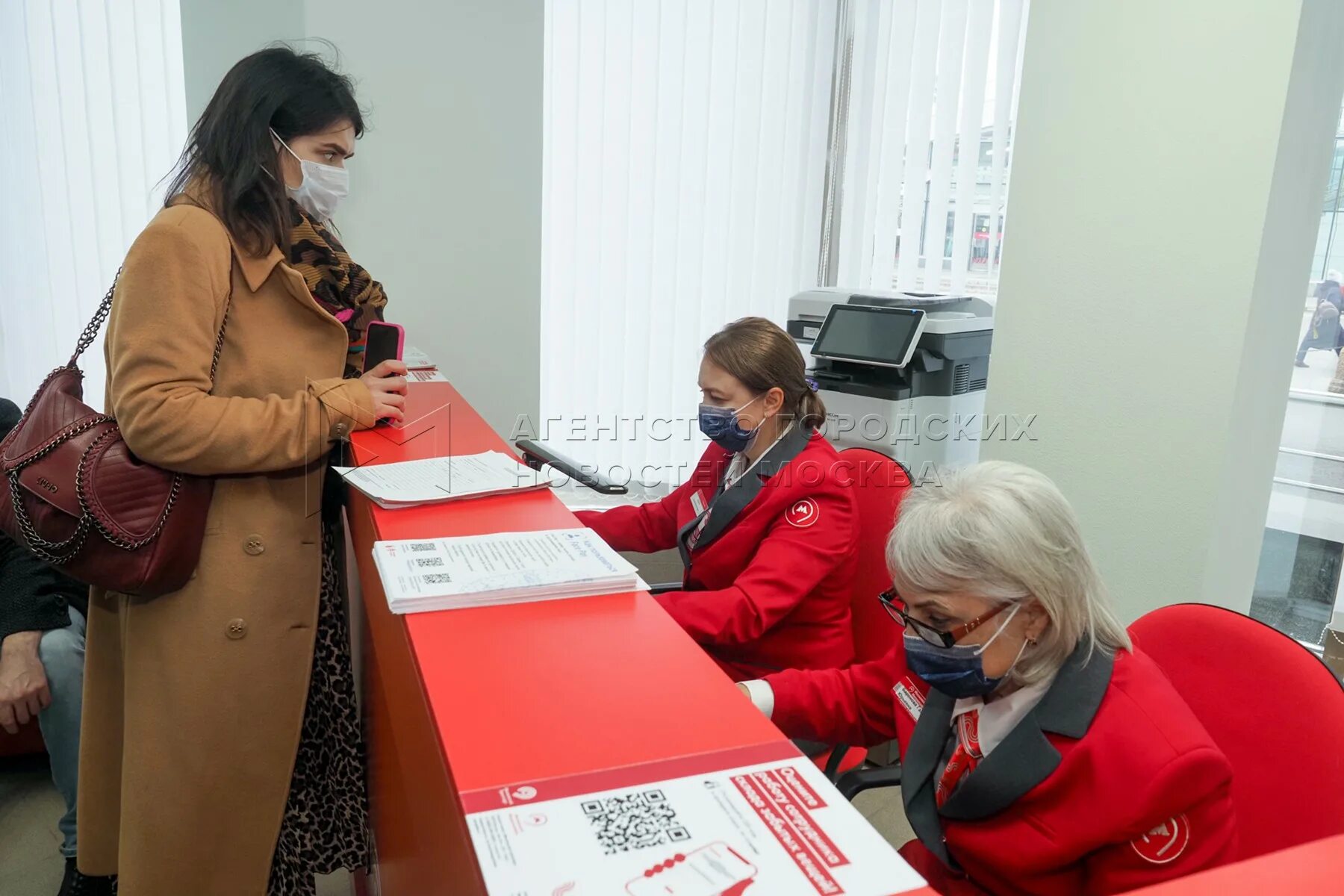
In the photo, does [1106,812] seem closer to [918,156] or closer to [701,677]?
[701,677]

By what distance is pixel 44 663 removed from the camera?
200 cm

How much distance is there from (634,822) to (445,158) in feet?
8.20

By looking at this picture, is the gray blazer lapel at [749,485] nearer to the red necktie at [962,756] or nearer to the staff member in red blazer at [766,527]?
the staff member in red blazer at [766,527]

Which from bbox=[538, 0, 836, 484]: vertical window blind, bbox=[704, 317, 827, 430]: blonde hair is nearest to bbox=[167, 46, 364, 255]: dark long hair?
bbox=[704, 317, 827, 430]: blonde hair

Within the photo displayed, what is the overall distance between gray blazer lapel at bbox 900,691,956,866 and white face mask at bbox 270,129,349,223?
1.19 m

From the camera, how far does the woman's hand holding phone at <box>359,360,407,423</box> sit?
1.52m

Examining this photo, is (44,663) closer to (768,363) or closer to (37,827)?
(37,827)

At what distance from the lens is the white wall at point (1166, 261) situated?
196cm

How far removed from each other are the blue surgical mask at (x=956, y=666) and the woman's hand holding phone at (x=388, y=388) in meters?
0.91

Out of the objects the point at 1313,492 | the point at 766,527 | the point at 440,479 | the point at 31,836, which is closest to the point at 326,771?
the point at 440,479

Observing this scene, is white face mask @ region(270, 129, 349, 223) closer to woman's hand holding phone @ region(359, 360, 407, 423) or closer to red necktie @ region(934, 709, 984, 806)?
woman's hand holding phone @ region(359, 360, 407, 423)

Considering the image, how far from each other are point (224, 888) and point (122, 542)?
0.61m

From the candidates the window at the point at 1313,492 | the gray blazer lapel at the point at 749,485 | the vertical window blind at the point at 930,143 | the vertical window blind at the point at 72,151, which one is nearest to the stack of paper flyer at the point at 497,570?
the gray blazer lapel at the point at 749,485

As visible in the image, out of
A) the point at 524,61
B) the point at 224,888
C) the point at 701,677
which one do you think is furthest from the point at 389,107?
the point at 701,677
